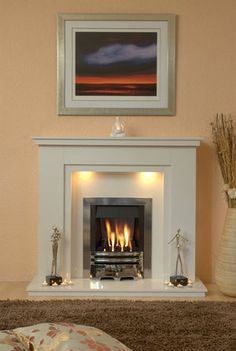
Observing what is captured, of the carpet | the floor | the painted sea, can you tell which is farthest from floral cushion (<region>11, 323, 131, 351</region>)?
the painted sea

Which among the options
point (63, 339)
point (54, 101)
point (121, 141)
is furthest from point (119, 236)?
point (63, 339)

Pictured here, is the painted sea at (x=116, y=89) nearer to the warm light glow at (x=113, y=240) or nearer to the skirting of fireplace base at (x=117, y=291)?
the warm light glow at (x=113, y=240)

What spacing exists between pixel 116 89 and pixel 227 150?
1.03m

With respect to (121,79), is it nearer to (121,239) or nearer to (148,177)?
(148,177)

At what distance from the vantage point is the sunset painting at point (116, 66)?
453 cm

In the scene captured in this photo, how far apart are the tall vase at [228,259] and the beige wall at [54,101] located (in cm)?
39

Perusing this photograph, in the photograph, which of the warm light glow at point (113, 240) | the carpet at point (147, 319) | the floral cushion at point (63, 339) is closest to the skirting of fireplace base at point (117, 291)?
the carpet at point (147, 319)

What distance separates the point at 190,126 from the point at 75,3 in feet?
4.53

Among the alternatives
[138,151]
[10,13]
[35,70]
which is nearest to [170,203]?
[138,151]

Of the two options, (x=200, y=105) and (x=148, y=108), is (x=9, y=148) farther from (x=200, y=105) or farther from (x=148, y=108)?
(x=200, y=105)

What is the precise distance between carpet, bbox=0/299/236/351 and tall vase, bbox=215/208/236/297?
28 centimetres

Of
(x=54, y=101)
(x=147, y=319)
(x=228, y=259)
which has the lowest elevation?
(x=147, y=319)

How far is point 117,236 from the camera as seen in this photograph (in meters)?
4.55

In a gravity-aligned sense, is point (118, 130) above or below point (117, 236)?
above
